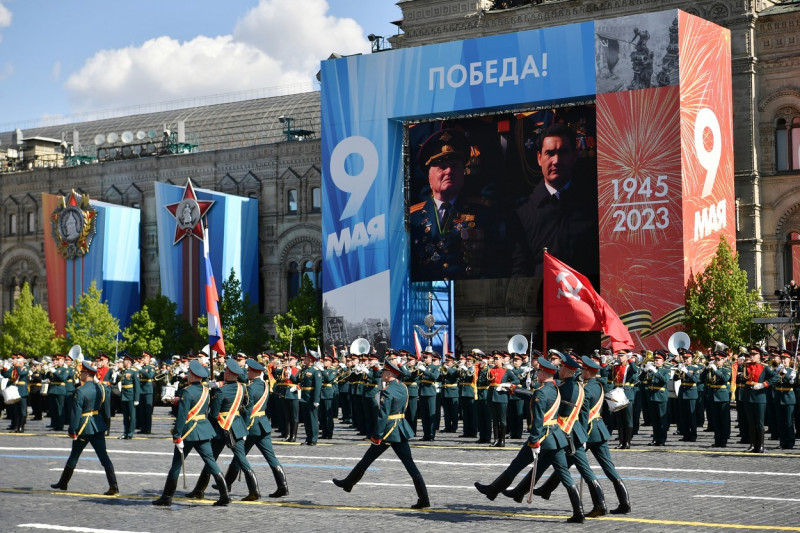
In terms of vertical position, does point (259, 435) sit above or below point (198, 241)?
below

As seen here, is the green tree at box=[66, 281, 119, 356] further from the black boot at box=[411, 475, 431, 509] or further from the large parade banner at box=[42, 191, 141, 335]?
the black boot at box=[411, 475, 431, 509]

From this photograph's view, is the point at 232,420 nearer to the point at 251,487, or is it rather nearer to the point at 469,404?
the point at 251,487

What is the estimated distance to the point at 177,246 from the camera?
58.5m

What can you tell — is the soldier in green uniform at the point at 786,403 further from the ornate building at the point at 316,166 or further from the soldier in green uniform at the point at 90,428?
the ornate building at the point at 316,166

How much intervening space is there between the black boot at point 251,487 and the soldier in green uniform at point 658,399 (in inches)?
427

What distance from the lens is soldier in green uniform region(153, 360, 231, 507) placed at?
1528 cm

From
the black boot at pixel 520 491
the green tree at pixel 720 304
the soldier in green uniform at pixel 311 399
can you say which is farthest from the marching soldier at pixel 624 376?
the green tree at pixel 720 304

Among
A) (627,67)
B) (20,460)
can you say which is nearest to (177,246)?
(627,67)

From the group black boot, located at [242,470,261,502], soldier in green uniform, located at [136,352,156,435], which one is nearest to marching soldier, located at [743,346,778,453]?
black boot, located at [242,470,261,502]

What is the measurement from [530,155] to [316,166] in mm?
15877

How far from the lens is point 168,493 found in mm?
15414

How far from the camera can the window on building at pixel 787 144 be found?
45.8 meters

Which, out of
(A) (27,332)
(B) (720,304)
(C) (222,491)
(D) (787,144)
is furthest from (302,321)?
(C) (222,491)

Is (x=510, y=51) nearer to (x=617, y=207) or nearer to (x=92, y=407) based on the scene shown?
(x=617, y=207)
